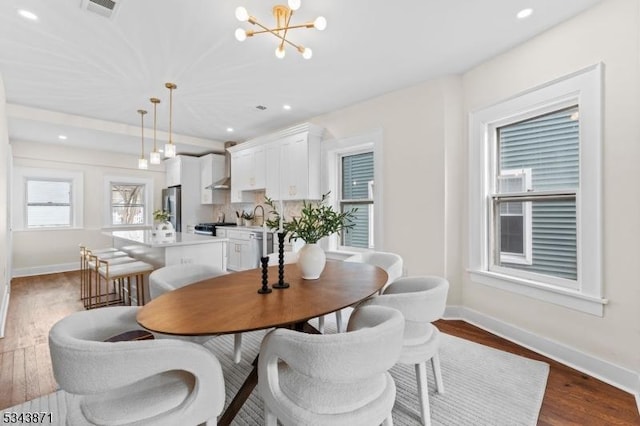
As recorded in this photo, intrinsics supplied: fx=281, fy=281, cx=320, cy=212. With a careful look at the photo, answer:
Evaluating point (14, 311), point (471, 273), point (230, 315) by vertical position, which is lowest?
point (14, 311)

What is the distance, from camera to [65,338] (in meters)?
0.98

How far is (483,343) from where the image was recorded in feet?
8.43

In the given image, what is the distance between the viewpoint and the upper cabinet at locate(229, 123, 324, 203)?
4.32 metres

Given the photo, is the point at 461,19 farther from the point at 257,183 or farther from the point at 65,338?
the point at 257,183

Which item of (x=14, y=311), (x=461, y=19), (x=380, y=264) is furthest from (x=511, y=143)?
(x=14, y=311)

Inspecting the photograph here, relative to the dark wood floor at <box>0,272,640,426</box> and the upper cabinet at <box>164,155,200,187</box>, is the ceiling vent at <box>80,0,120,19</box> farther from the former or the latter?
the upper cabinet at <box>164,155,200,187</box>

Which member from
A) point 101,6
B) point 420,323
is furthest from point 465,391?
point 101,6

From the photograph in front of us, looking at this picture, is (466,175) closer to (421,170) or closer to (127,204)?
(421,170)

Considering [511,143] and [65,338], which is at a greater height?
[511,143]

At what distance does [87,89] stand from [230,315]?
147 inches

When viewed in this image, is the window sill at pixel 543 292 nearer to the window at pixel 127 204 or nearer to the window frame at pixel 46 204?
the window at pixel 127 204

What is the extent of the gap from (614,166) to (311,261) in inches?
88.5

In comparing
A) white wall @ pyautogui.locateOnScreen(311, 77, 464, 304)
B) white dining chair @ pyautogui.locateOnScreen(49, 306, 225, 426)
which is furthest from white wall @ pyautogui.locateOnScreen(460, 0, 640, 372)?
white dining chair @ pyautogui.locateOnScreen(49, 306, 225, 426)

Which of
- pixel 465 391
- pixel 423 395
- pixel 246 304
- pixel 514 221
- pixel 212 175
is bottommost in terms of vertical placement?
pixel 465 391
